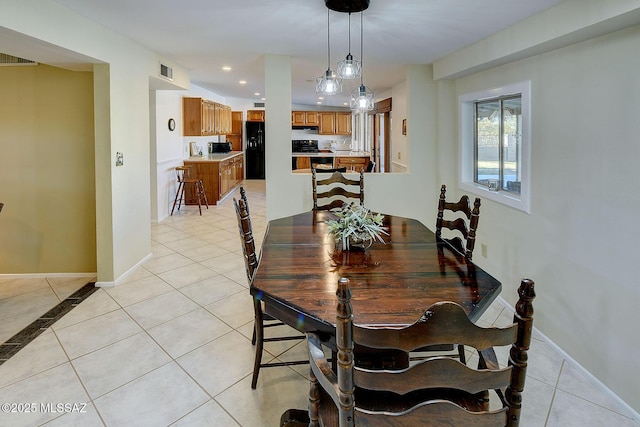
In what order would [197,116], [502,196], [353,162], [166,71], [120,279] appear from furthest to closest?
1. [353,162]
2. [197,116]
3. [166,71]
4. [120,279]
5. [502,196]

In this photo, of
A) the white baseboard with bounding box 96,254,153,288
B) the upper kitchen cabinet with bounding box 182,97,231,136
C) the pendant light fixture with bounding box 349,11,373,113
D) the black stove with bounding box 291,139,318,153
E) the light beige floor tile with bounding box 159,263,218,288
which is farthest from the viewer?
the black stove with bounding box 291,139,318,153

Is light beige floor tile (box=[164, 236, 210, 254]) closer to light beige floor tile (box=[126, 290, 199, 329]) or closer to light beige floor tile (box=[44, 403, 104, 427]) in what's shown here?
light beige floor tile (box=[126, 290, 199, 329])

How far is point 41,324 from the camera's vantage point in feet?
9.74

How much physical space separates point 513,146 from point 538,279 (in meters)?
1.21

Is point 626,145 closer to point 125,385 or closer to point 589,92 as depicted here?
point 589,92

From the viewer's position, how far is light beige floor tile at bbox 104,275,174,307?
11.3ft

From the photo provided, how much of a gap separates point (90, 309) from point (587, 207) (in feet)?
12.3

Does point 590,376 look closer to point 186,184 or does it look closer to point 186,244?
point 186,244

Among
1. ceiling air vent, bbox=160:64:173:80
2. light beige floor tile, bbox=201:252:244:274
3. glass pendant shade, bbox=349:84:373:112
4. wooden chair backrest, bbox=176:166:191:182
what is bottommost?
light beige floor tile, bbox=201:252:244:274

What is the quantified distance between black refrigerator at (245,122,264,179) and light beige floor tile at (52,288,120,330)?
8.59 meters

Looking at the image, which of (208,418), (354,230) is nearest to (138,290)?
(208,418)

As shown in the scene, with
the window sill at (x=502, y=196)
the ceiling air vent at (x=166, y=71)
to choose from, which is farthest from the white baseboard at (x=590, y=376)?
the ceiling air vent at (x=166, y=71)

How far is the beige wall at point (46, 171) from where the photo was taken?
3791mm

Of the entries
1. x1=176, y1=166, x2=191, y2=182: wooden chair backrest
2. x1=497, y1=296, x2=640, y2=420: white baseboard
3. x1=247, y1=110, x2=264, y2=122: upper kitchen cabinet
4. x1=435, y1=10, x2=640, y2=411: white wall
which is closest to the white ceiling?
x1=435, y1=10, x2=640, y2=411: white wall
